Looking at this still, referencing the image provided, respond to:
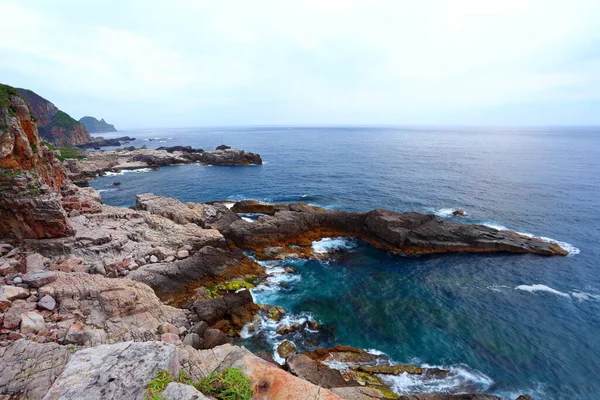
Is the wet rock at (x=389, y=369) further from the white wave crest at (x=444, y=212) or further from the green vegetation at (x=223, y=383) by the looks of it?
the white wave crest at (x=444, y=212)

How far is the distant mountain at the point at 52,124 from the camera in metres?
134

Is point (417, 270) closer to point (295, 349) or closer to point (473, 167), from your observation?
point (295, 349)

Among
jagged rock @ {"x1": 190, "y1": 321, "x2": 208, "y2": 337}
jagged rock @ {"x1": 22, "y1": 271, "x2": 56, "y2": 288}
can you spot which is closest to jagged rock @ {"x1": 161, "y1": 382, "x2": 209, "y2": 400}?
jagged rock @ {"x1": 190, "y1": 321, "x2": 208, "y2": 337}

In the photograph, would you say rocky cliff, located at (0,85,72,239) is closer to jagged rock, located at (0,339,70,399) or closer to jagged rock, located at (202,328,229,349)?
jagged rock, located at (0,339,70,399)

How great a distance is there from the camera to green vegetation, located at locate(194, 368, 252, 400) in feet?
33.2

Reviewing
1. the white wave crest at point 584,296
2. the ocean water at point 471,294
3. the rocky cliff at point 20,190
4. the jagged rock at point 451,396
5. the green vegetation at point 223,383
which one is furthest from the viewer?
the white wave crest at point 584,296

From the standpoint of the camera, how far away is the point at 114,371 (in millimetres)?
9391

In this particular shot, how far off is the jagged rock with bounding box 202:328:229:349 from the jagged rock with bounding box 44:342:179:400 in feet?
34.7

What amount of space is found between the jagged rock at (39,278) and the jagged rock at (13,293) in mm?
942

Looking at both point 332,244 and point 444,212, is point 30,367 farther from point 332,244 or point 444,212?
point 444,212

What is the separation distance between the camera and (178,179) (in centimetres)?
7781

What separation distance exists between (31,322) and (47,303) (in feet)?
8.10

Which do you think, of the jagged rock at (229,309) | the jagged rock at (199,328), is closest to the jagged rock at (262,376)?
the jagged rock at (199,328)

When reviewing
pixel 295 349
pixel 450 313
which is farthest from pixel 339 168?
pixel 295 349
